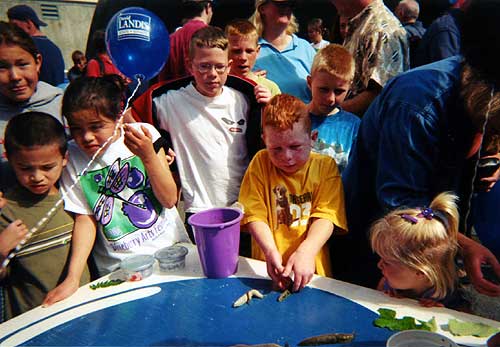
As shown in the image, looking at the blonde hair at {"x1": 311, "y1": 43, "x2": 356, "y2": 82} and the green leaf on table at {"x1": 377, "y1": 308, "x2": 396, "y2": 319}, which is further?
the blonde hair at {"x1": 311, "y1": 43, "x2": 356, "y2": 82}

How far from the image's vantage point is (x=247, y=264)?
1.55 m

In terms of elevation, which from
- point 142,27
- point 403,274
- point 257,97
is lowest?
point 403,274

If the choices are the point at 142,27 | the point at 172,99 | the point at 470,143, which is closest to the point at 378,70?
the point at 470,143

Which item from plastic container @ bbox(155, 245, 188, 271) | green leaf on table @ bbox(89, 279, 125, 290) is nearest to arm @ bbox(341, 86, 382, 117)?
plastic container @ bbox(155, 245, 188, 271)

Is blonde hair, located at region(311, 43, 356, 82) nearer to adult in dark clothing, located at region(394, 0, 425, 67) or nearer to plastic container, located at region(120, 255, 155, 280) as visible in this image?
plastic container, located at region(120, 255, 155, 280)

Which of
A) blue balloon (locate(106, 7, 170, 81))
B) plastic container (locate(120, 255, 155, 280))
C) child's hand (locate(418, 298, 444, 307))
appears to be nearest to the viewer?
child's hand (locate(418, 298, 444, 307))

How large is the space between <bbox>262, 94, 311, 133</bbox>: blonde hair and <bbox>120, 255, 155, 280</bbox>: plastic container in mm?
732

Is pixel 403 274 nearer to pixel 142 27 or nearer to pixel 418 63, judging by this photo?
pixel 142 27

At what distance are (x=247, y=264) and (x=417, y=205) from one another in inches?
27.0

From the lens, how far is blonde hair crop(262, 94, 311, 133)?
1.55 m

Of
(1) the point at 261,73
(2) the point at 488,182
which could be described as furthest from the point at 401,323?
(1) the point at 261,73

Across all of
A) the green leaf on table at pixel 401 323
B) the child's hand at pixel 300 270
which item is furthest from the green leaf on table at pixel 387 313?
the child's hand at pixel 300 270

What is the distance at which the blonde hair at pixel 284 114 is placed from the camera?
155cm

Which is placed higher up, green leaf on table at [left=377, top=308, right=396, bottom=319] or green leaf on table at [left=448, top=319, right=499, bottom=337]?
green leaf on table at [left=377, top=308, right=396, bottom=319]
